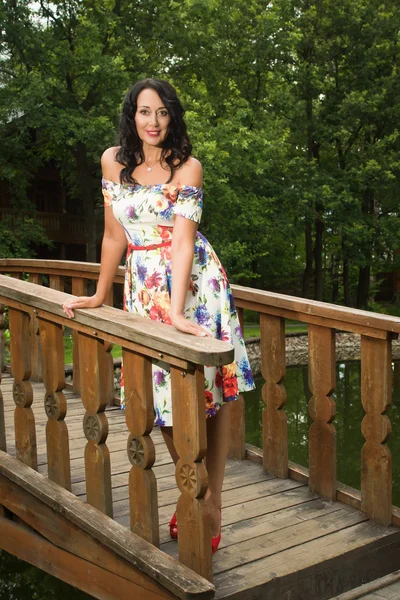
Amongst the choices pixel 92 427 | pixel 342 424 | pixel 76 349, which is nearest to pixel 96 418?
pixel 92 427

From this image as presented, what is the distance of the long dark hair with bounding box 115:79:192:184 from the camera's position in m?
3.11

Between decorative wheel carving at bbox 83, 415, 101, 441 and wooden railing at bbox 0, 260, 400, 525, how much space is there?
46.9 inches

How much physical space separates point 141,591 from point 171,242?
132 cm

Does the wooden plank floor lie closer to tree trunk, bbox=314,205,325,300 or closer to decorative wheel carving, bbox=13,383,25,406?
decorative wheel carving, bbox=13,383,25,406

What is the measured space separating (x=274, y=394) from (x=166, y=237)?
1.34 m

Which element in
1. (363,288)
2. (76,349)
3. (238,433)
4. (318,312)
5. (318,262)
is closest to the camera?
(318,312)

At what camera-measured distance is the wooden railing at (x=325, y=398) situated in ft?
11.5

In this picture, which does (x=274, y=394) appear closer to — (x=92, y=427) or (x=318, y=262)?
(x=92, y=427)

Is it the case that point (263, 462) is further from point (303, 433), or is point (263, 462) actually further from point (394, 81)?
point (394, 81)

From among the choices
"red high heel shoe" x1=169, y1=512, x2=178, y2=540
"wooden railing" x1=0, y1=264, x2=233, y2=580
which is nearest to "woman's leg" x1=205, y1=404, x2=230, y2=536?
"red high heel shoe" x1=169, y1=512, x2=178, y2=540

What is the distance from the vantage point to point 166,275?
3.11 metres

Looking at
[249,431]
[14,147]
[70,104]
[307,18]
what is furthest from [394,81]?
[249,431]

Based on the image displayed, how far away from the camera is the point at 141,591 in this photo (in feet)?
9.45

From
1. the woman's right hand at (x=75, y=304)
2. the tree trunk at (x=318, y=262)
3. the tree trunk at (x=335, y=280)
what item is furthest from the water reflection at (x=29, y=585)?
the tree trunk at (x=335, y=280)
